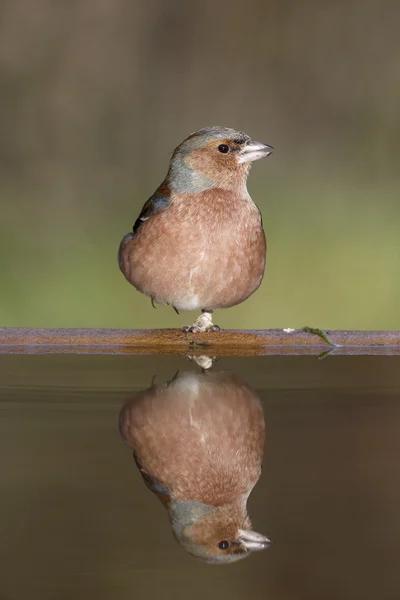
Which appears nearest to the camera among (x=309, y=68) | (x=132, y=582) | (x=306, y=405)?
(x=132, y=582)

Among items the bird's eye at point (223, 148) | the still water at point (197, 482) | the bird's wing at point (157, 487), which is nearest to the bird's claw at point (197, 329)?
the still water at point (197, 482)

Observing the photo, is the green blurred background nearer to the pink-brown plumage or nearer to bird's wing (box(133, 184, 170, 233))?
bird's wing (box(133, 184, 170, 233))

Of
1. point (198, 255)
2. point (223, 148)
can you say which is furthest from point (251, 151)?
point (198, 255)

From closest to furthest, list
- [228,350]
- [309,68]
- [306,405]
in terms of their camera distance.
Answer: [306,405]
[228,350]
[309,68]

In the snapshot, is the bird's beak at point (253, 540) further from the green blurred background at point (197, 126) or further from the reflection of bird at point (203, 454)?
the green blurred background at point (197, 126)

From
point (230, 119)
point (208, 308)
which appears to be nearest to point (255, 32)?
point (230, 119)

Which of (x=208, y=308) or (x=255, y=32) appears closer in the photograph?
(x=208, y=308)

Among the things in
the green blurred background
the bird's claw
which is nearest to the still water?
the bird's claw

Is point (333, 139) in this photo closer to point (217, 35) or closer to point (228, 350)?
point (217, 35)
